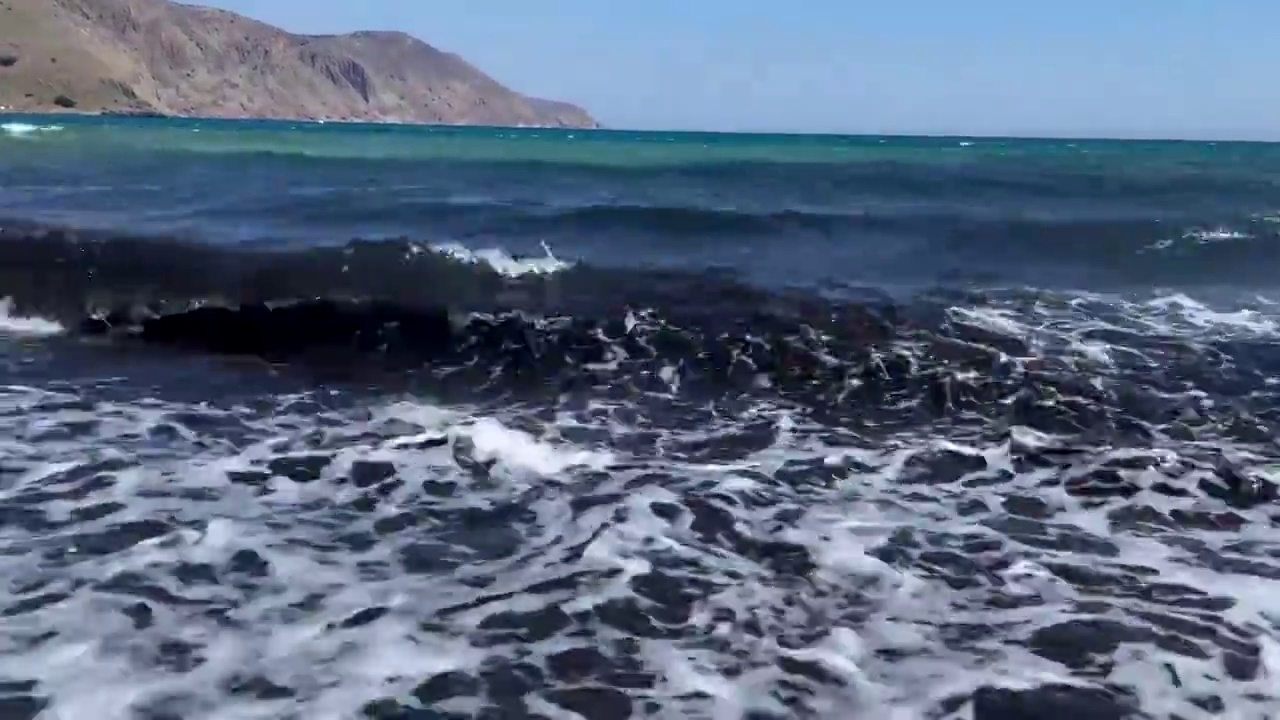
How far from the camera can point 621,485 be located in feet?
23.2

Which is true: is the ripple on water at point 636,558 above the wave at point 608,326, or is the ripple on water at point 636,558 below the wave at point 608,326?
below

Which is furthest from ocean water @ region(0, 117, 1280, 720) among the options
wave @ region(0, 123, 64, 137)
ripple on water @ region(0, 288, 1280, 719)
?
wave @ region(0, 123, 64, 137)

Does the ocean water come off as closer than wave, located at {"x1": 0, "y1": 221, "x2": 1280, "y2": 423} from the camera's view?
Yes

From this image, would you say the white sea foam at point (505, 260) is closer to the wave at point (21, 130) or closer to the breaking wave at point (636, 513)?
the breaking wave at point (636, 513)

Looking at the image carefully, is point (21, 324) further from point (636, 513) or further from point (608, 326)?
point (636, 513)

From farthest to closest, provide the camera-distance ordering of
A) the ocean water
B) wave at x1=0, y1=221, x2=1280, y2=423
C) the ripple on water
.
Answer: wave at x1=0, y1=221, x2=1280, y2=423
the ocean water
the ripple on water

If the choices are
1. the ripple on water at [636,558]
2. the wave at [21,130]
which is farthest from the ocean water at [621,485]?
the wave at [21,130]

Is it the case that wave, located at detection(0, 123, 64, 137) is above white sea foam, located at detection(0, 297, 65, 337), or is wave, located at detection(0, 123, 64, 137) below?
above

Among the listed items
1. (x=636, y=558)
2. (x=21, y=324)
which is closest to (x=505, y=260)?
(x=21, y=324)

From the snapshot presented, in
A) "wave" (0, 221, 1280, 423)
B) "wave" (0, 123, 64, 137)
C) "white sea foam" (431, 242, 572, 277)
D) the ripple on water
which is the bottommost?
the ripple on water

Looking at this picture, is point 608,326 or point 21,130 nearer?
point 608,326

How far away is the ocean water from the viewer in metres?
4.66

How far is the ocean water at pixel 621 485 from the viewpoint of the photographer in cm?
466

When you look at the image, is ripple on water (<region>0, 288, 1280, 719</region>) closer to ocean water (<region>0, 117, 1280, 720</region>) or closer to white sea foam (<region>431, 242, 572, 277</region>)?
ocean water (<region>0, 117, 1280, 720</region>)
